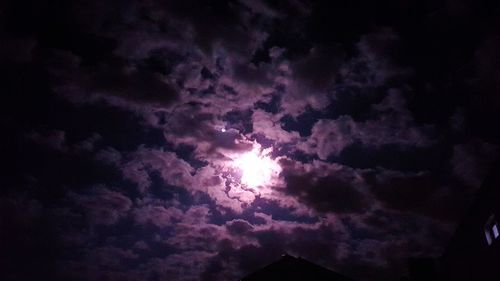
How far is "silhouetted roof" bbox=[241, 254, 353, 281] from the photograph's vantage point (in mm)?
A: 22484

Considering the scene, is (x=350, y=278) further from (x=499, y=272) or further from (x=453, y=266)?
(x=499, y=272)

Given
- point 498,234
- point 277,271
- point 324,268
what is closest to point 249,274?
point 277,271

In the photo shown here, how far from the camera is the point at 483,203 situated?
1788 cm

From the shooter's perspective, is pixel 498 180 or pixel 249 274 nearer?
pixel 498 180

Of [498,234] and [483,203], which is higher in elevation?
[483,203]

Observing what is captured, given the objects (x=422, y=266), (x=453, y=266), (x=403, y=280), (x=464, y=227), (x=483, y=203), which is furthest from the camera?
(x=403, y=280)

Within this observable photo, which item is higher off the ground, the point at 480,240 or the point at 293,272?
the point at 480,240

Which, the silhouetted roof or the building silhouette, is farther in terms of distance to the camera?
the silhouetted roof

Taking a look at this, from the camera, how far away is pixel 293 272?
22.7 metres

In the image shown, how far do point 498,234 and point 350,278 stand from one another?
29.3ft

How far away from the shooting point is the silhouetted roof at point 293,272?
22.5 metres

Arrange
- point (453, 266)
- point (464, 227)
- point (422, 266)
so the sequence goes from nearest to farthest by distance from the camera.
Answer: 1. point (464, 227)
2. point (453, 266)
3. point (422, 266)

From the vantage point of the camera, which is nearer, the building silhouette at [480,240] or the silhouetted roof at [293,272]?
the building silhouette at [480,240]

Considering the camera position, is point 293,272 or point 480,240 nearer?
point 480,240
